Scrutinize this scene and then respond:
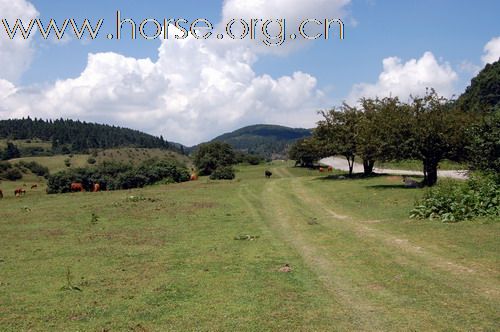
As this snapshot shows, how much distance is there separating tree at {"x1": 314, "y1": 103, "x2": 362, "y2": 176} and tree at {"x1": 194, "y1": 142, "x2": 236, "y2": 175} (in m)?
50.1

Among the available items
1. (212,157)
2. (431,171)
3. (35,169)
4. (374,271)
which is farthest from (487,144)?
(35,169)

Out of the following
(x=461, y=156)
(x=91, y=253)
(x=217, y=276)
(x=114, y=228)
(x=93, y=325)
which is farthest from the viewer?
(x=461, y=156)

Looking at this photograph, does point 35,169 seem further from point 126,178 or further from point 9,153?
point 126,178

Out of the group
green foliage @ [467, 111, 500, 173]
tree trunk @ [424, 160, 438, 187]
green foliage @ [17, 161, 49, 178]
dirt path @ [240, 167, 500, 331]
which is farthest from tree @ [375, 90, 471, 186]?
green foliage @ [17, 161, 49, 178]

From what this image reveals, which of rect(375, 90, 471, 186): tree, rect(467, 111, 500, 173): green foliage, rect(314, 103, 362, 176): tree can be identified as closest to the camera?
rect(467, 111, 500, 173): green foliage

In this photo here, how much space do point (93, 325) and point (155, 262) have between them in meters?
5.81

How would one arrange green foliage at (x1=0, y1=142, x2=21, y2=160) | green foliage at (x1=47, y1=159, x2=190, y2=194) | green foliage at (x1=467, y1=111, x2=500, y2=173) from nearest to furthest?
green foliage at (x1=467, y1=111, x2=500, y2=173)
green foliage at (x1=47, y1=159, x2=190, y2=194)
green foliage at (x1=0, y1=142, x2=21, y2=160)

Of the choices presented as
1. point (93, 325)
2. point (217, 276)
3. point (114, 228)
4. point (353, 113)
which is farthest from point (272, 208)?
point (353, 113)

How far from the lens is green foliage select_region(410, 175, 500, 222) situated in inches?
816

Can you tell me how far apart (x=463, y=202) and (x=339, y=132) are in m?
33.1

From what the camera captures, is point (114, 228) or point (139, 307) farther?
point (114, 228)

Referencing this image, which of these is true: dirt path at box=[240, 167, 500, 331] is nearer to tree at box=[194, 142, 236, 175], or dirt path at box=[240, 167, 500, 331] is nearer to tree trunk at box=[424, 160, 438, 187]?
tree trunk at box=[424, 160, 438, 187]

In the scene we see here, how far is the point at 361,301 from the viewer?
10.2 metres

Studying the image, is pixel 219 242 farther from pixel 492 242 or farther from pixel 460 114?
pixel 460 114
